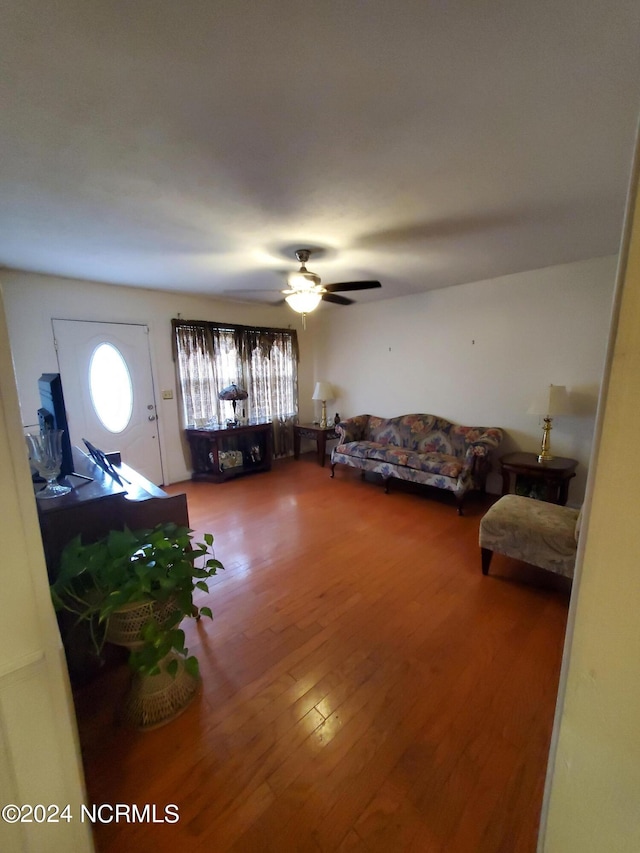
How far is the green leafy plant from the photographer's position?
1.27 m

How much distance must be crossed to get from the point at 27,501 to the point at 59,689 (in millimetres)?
488

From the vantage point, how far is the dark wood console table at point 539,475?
3080 mm

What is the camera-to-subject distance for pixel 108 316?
3760mm

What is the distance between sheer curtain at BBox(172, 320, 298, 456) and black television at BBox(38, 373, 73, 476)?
103 inches

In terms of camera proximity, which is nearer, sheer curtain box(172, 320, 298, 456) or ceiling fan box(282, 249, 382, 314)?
ceiling fan box(282, 249, 382, 314)

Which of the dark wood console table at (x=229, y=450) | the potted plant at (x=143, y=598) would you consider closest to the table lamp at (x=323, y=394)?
the dark wood console table at (x=229, y=450)

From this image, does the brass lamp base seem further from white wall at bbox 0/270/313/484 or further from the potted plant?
white wall at bbox 0/270/313/484

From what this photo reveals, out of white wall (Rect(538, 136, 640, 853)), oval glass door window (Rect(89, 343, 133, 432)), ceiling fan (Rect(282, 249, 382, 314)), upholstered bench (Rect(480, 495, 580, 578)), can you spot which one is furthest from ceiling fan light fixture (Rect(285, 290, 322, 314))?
white wall (Rect(538, 136, 640, 853))

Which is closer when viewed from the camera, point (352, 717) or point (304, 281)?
point (352, 717)

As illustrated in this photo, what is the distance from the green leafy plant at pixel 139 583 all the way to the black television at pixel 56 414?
1.88 feet

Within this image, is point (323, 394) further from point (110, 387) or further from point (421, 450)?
A: point (110, 387)

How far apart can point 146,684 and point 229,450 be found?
3412 millimetres

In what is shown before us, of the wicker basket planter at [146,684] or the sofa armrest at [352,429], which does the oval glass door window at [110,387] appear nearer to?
the sofa armrest at [352,429]

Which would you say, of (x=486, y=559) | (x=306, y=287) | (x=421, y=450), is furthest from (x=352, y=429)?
(x=486, y=559)
